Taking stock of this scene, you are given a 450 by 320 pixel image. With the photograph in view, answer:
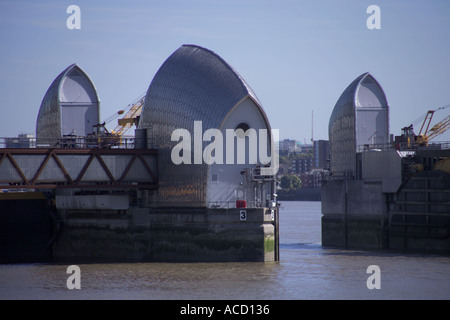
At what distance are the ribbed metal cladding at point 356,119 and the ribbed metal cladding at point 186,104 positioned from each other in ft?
61.3

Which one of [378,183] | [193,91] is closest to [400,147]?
[378,183]

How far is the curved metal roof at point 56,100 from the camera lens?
83.5 m

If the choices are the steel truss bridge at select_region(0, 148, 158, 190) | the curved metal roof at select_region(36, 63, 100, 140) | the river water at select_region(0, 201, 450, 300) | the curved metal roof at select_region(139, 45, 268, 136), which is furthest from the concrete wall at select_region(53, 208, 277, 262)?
the curved metal roof at select_region(36, 63, 100, 140)

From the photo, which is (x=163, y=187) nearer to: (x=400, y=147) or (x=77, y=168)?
(x=77, y=168)

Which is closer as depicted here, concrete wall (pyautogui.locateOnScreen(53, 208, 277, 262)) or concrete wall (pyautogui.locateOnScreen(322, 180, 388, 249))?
concrete wall (pyautogui.locateOnScreen(53, 208, 277, 262))

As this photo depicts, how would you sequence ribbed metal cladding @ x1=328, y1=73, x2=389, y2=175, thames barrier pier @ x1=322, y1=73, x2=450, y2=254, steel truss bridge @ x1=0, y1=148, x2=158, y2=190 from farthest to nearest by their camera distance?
ribbed metal cladding @ x1=328, y1=73, x2=389, y2=175
thames barrier pier @ x1=322, y1=73, x2=450, y2=254
steel truss bridge @ x1=0, y1=148, x2=158, y2=190

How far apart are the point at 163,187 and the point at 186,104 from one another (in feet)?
22.3

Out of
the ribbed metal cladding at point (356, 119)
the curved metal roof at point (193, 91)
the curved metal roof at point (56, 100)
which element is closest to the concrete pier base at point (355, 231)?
the ribbed metal cladding at point (356, 119)

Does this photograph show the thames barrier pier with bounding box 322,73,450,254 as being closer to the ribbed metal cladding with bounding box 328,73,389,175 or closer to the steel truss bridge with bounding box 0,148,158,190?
the ribbed metal cladding with bounding box 328,73,389,175

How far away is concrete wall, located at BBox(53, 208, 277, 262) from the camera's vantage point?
6475 centimetres

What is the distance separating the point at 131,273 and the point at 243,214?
9.57 meters

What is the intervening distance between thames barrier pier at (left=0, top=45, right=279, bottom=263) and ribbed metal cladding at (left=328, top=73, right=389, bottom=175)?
1768 centimetres
